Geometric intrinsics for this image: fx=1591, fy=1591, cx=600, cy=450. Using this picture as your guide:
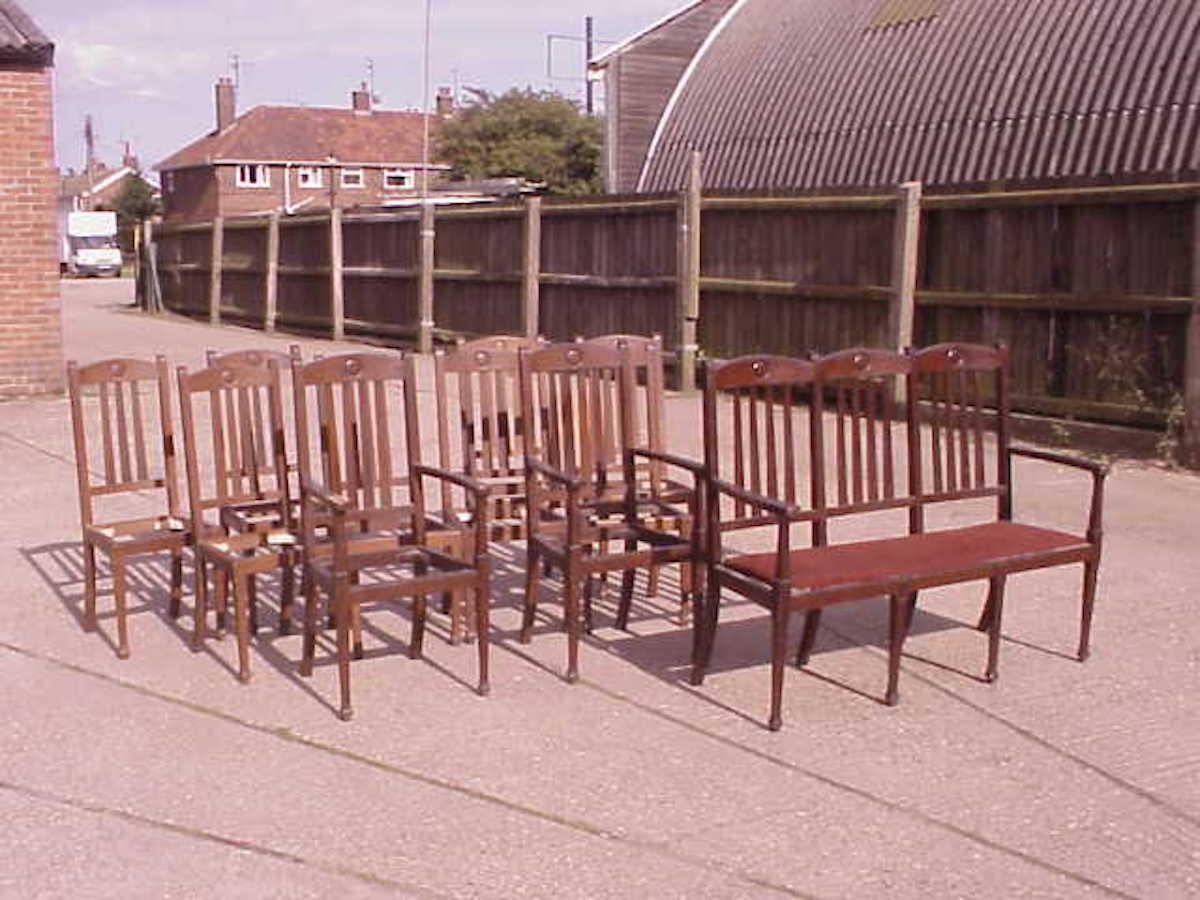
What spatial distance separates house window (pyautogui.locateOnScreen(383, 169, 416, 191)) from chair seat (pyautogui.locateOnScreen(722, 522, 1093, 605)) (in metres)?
60.1

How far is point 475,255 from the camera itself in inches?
722

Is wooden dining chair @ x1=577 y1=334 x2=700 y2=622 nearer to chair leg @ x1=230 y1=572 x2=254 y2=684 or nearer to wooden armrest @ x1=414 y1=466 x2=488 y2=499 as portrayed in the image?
wooden armrest @ x1=414 y1=466 x2=488 y2=499

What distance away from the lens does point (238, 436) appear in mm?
7105

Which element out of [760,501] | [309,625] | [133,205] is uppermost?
[133,205]

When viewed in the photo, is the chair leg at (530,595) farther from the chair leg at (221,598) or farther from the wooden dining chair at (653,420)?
the chair leg at (221,598)

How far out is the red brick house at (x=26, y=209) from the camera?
1420cm

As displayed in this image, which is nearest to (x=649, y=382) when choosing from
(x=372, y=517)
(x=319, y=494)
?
(x=372, y=517)

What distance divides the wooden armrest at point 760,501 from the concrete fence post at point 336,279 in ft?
53.6

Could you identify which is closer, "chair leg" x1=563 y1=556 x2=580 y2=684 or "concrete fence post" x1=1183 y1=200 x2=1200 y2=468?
"chair leg" x1=563 y1=556 x2=580 y2=684

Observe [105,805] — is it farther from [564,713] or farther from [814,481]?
[814,481]

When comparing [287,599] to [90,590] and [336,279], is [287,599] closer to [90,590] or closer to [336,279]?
[90,590]

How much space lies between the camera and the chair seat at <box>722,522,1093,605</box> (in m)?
5.54

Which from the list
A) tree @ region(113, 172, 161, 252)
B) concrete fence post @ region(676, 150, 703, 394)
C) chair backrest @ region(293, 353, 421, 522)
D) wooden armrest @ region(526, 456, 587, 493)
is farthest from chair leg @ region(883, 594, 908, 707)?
tree @ region(113, 172, 161, 252)

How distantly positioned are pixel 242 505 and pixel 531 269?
10.3 meters
